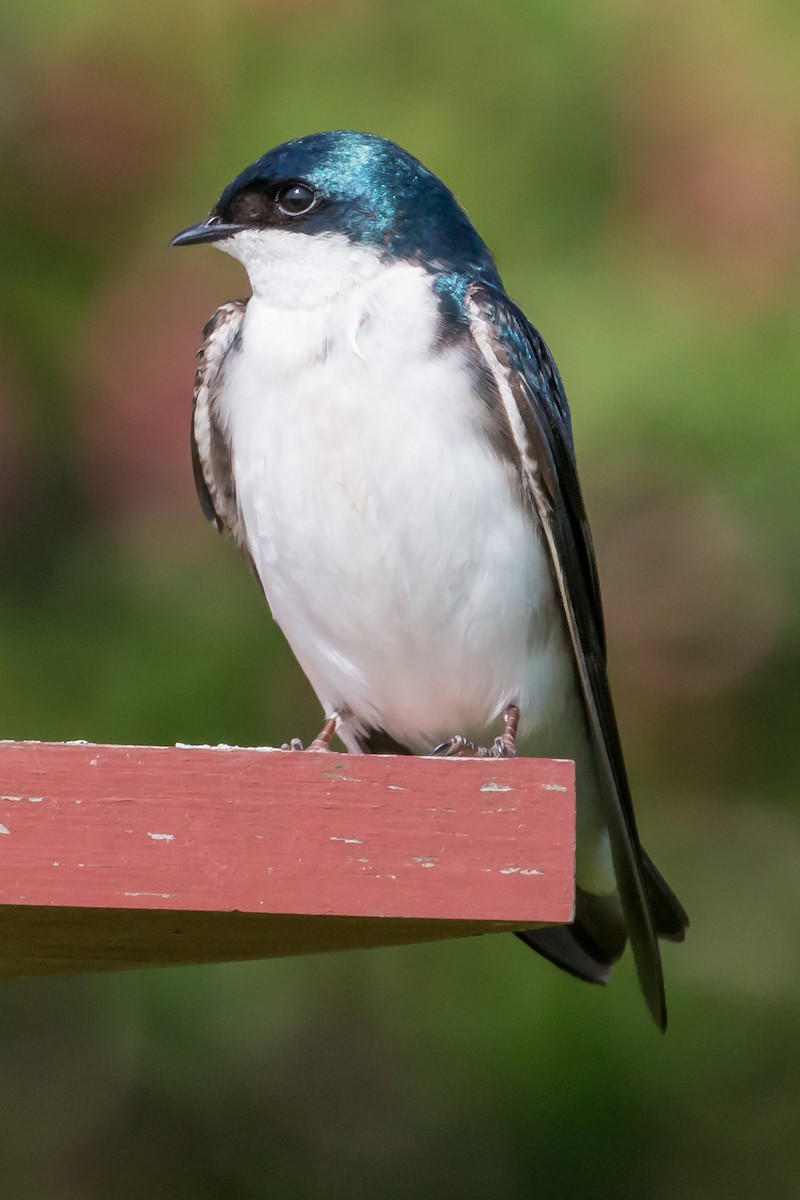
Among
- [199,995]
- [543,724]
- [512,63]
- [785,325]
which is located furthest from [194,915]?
[512,63]

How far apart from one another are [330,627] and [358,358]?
30 centimetres

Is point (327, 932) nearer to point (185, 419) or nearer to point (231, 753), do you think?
point (231, 753)

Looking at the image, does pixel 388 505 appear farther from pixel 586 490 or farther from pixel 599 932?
pixel 599 932

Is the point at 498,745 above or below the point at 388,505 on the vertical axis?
below

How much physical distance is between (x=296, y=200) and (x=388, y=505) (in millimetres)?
359

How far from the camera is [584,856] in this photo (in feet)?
6.66

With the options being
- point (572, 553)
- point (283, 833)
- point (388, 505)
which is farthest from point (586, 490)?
point (283, 833)

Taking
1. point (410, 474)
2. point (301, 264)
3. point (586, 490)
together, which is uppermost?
point (301, 264)

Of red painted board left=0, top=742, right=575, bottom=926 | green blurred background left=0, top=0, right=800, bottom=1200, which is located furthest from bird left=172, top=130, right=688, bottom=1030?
red painted board left=0, top=742, right=575, bottom=926

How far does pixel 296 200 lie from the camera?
Result: 1.85 m

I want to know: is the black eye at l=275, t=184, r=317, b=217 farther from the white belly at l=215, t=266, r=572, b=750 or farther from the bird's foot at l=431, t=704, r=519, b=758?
the bird's foot at l=431, t=704, r=519, b=758

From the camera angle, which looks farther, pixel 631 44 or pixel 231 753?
pixel 631 44

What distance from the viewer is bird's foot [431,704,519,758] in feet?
5.63

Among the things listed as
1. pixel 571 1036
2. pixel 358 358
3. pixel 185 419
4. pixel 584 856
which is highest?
pixel 358 358
